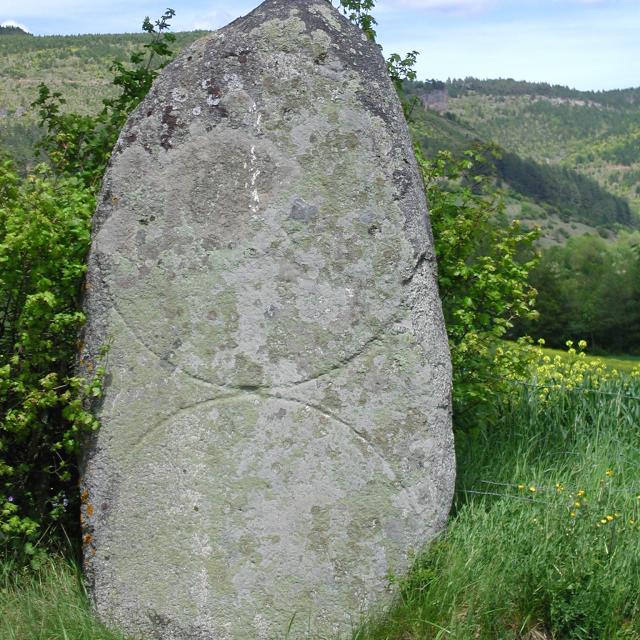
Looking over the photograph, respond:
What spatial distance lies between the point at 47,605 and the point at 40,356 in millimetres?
1097

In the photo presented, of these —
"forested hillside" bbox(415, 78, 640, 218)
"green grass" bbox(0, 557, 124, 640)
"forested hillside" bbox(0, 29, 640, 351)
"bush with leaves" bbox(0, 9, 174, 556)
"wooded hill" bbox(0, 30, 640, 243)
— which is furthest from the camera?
"forested hillside" bbox(415, 78, 640, 218)

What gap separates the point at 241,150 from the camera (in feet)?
11.7

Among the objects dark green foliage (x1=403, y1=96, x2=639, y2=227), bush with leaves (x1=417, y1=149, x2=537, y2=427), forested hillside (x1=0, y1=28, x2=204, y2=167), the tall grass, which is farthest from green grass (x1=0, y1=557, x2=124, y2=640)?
dark green foliage (x1=403, y1=96, x2=639, y2=227)

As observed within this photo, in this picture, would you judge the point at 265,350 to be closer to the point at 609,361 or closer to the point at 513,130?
the point at 609,361

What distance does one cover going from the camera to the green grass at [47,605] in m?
3.45

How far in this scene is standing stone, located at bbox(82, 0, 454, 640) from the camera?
3479mm

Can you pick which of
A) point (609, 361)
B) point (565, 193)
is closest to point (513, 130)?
point (565, 193)

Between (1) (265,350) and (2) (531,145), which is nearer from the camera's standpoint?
(1) (265,350)

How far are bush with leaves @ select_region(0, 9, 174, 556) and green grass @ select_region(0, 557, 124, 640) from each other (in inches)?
5.2

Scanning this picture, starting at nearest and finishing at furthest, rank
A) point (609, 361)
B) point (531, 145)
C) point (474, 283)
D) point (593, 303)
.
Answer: point (474, 283) < point (609, 361) < point (593, 303) < point (531, 145)

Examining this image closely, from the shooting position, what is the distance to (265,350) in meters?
3.51

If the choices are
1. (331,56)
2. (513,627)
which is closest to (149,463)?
(513,627)

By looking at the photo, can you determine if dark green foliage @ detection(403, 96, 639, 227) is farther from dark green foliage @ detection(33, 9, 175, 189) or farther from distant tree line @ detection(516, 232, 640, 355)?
dark green foliage @ detection(33, 9, 175, 189)

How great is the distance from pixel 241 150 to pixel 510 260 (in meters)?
2.19
